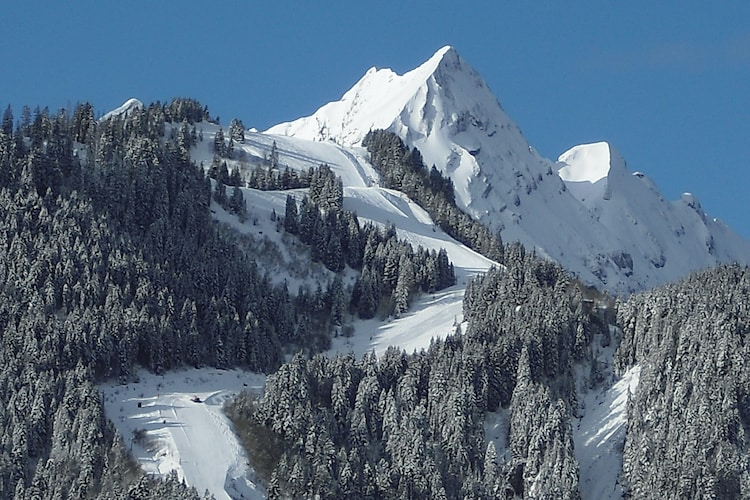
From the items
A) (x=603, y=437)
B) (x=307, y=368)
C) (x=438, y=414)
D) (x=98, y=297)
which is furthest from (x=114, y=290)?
(x=603, y=437)

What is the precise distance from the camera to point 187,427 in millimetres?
135125

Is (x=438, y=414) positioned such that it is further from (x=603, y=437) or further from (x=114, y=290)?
(x=114, y=290)

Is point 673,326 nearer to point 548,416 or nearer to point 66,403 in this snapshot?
point 548,416

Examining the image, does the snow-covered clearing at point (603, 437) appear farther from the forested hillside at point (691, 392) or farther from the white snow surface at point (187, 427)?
the white snow surface at point (187, 427)

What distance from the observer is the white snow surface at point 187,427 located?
126m

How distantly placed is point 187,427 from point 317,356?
19003mm

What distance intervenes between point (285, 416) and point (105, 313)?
27.1 m

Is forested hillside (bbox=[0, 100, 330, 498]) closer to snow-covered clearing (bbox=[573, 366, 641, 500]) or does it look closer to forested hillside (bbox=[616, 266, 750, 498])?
snow-covered clearing (bbox=[573, 366, 641, 500])

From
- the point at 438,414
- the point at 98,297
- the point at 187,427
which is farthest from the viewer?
the point at 98,297

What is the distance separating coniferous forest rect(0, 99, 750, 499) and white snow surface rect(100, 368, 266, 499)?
244 cm

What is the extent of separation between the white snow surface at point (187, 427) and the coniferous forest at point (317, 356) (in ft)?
8.02

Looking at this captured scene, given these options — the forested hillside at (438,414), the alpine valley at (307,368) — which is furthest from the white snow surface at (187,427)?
the forested hillside at (438,414)

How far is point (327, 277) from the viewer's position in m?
188

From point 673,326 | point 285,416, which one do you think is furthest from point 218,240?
point 673,326
